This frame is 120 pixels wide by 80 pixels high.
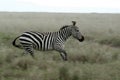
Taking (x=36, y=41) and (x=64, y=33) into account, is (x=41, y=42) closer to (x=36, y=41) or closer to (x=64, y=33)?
(x=36, y=41)

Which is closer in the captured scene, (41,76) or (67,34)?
(41,76)

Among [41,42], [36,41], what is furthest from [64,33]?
[36,41]

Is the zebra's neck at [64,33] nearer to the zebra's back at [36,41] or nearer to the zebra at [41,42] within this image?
the zebra at [41,42]

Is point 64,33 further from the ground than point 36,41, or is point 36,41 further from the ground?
point 64,33

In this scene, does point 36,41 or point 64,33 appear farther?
point 64,33

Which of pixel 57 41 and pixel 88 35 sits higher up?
pixel 57 41

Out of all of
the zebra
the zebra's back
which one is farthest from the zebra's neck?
the zebra's back

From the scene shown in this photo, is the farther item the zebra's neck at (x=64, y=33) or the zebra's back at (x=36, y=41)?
the zebra's neck at (x=64, y=33)

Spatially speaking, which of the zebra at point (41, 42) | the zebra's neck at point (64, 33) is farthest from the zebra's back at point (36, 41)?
the zebra's neck at point (64, 33)

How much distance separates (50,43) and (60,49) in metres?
0.41

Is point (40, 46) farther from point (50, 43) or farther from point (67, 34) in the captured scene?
point (67, 34)

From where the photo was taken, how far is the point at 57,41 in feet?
33.7

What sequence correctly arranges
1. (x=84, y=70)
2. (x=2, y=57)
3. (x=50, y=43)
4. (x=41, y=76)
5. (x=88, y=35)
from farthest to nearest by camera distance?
(x=88, y=35), (x=50, y=43), (x=2, y=57), (x=84, y=70), (x=41, y=76)

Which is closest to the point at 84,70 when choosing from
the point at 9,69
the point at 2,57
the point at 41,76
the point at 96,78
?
the point at 96,78
